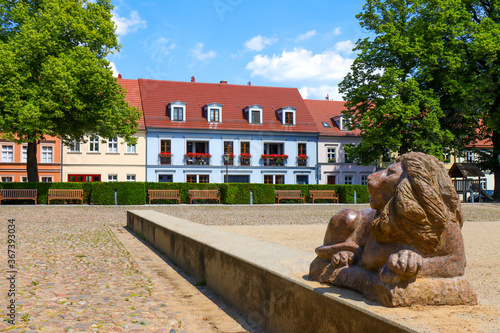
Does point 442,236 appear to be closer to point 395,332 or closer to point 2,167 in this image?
point 395,332

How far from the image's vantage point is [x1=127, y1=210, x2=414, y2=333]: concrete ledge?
2705mm

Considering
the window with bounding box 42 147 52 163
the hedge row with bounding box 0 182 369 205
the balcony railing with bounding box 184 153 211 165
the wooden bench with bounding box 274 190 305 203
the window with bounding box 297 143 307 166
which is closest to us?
the hedge row with bounding box 0 182 369 205

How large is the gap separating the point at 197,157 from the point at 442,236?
36351 millimetres

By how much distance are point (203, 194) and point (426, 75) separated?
1519cm

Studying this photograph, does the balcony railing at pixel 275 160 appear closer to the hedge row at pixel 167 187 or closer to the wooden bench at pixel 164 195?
the hedge row at pixel 167 187

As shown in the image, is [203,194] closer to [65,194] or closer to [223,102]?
[65,194]

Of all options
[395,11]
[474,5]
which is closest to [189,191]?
[395,11]

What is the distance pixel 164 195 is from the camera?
2562 cm

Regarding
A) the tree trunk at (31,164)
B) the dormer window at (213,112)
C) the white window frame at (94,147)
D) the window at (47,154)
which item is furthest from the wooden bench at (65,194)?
the dormer window at (213,112)

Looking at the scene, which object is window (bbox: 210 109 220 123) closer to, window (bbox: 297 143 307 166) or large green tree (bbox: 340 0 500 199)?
window (bbox: 297 143 307 166)

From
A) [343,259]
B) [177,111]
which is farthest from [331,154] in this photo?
[343,259]

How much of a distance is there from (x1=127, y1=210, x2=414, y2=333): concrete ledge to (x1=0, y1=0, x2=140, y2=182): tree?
Answer: 19286 millimetres

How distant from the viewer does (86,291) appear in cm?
526

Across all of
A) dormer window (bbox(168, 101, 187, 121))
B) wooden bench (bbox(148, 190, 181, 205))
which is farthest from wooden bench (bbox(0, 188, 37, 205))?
dormer window (bbox(168, 101, 187, 121))
